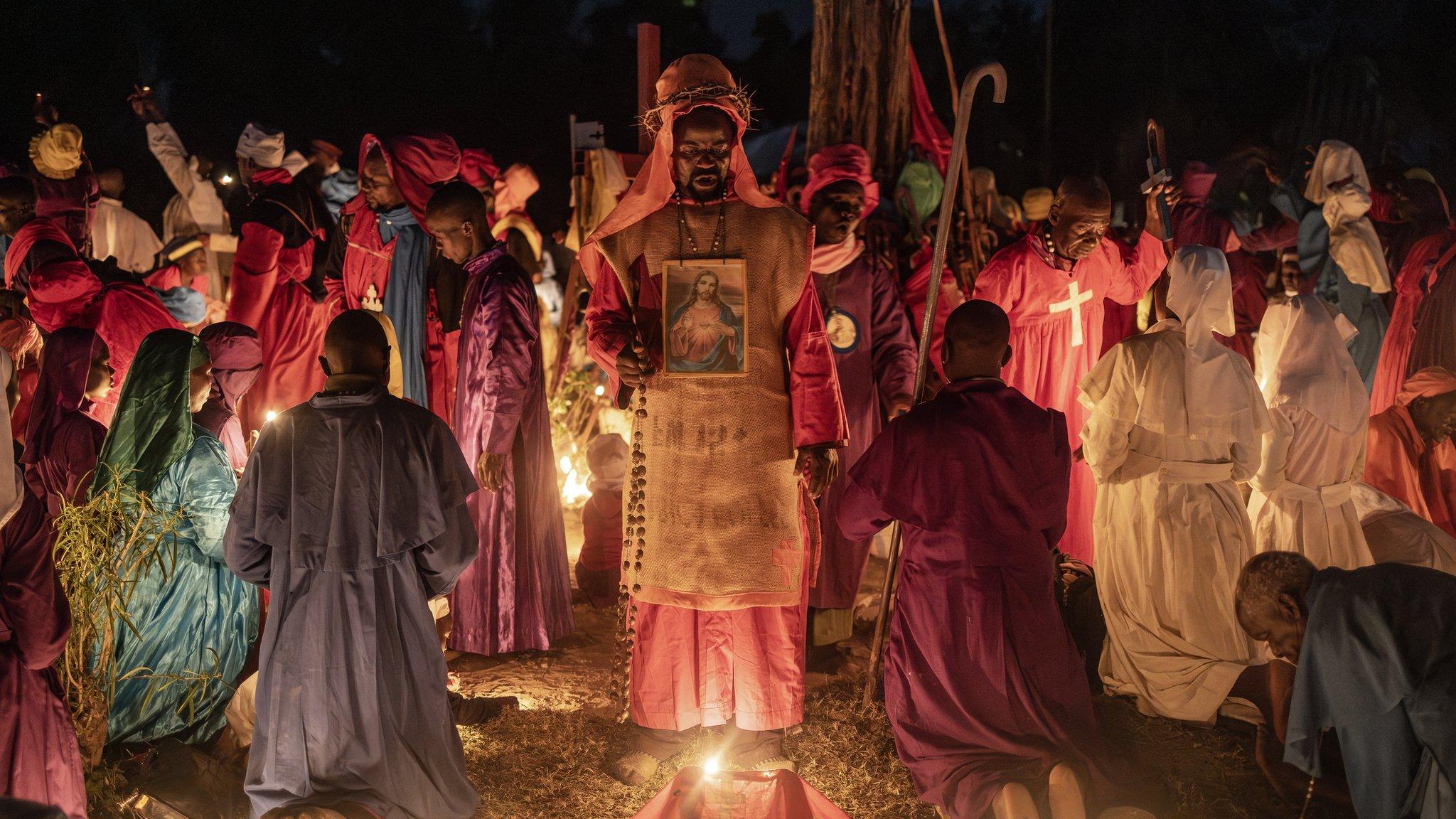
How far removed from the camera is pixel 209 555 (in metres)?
4.43

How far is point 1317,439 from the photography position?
5164mm

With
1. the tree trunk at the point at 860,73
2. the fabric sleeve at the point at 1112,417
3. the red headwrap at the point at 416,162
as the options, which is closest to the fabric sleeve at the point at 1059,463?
the fabric sleeve at the point at 1112,417

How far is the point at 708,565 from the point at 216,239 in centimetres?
888

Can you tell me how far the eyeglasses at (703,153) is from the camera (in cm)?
436

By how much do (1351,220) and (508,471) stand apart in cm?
648

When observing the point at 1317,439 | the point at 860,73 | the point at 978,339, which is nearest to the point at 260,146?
the point at 860,73

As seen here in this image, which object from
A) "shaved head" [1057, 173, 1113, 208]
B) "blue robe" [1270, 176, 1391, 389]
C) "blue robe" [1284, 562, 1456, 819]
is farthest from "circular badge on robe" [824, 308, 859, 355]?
"blue robe" [1270, 176, 1391, 389]

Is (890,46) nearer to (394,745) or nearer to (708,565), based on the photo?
(708,565)

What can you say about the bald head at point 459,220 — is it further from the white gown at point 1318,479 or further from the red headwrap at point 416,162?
the white gown at point 1318,479

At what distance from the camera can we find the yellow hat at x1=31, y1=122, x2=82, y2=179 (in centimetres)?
841

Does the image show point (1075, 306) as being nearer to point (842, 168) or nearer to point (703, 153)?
point (842, 168)

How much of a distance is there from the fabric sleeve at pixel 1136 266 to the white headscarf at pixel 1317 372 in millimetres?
847

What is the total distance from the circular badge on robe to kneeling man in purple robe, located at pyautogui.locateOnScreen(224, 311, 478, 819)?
2666 millimetres

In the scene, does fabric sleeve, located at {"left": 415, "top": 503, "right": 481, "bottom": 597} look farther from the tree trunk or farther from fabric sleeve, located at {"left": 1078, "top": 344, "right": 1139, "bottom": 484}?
the tree trunk
